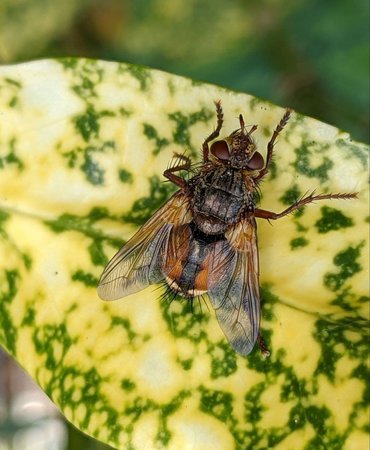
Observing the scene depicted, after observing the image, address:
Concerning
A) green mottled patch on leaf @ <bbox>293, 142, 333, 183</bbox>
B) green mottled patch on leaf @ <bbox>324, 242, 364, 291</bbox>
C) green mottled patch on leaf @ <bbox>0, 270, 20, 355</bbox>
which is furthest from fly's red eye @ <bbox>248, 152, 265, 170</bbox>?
green mottled patch on leaf @ <bbox>0, 270, 20, 355</bbox>

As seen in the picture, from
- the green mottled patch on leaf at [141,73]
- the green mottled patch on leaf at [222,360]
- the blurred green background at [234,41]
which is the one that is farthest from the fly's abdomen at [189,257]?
the blurred green background at [234,41]

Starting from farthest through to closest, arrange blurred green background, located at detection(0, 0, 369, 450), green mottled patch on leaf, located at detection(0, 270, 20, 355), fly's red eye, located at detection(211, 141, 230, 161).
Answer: blurred green background, located at detection(0, 0, 369, 450) < fly's red eye, located at detection(211, 141, 230, 161) < green mottled patch on leaf, located at detection(0, 270, 20, 355)

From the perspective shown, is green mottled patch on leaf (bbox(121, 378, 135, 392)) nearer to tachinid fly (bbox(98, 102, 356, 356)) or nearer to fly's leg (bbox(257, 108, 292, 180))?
tachinid fly (bbox(98, 102, 356, 356))

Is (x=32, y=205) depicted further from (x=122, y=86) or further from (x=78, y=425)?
(x=78, y=425)

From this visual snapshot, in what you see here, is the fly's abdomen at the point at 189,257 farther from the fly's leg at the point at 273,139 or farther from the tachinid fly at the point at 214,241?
the fly's leg at the point at 273,139

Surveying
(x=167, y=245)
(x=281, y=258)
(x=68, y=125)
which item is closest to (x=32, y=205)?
(x=68, y=125)
